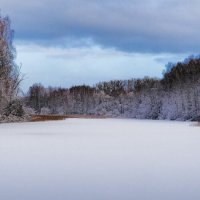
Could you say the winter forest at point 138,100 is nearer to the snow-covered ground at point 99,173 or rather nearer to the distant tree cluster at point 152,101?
the distant tree cluster at point 152,101

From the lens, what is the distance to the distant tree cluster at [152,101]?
60356 mm

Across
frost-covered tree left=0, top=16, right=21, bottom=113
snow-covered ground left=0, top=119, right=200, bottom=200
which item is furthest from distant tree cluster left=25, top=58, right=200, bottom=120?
snow-covered ground left=0, top=119, right=200, bottom=200

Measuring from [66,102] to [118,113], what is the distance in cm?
1675

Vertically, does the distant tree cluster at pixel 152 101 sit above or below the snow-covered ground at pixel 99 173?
above

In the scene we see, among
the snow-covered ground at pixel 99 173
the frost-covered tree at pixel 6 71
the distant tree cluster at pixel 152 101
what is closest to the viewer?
the snow-covered ground at pixel 99 173

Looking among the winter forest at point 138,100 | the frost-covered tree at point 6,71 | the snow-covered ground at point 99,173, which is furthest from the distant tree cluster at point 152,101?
the snow-covered ground at point 99,173

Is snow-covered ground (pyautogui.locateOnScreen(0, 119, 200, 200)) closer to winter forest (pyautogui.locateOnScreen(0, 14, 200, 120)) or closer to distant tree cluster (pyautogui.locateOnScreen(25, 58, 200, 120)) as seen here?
winter forest (pyautogui.locateOnScreen(0, 14, 200, 120))

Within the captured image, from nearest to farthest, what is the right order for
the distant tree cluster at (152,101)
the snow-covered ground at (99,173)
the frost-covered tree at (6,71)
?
the snow-covered ground at (99,173) < the frost-covered tree at (6,71) < the distant tree cluster at (152,101)

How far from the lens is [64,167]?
7.78 m

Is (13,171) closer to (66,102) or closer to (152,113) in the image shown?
(152,113)

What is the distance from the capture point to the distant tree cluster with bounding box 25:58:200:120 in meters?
60.4

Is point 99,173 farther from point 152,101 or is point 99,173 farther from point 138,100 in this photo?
point 138,100

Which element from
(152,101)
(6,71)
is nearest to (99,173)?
(6,71)

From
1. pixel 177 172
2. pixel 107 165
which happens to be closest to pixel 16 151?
pixel 107 165
